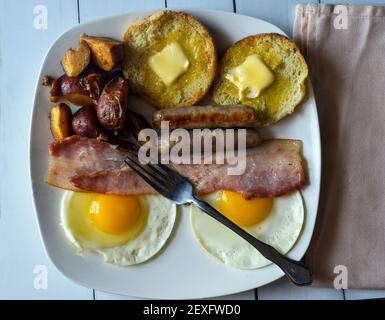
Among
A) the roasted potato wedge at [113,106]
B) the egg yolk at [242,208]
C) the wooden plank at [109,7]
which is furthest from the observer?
the wooden plank at [109,7]

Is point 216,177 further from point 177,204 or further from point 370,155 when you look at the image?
point 370,155

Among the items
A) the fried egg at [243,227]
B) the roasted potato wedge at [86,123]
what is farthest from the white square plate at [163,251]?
the roasted potato wedge at [86,123]

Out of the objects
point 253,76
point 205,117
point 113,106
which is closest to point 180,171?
point 205,117

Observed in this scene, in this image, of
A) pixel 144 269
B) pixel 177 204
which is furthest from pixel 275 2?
pixel 144 269

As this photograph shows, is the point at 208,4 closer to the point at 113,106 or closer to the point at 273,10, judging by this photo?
the point at 273,10

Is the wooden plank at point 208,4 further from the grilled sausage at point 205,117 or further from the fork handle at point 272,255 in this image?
the fork handle at point 272,255

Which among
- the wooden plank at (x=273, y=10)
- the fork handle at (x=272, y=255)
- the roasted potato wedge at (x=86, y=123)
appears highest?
the wooden plank at (x=273, y=10)

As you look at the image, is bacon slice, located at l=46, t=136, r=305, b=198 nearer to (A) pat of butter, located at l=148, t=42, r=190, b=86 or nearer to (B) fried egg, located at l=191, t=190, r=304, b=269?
(B) fried egg, located at l=191, t=190, r=304, b=269

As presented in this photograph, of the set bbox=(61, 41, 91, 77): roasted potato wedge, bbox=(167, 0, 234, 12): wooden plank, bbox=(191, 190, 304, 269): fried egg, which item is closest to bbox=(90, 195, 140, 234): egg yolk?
bbox=(191, 190, 304, 269): fried egg
